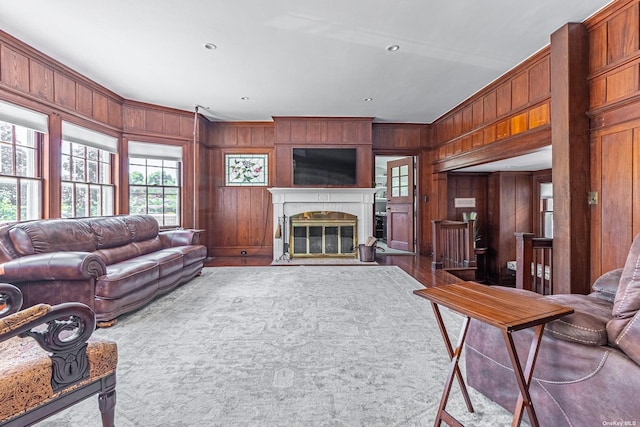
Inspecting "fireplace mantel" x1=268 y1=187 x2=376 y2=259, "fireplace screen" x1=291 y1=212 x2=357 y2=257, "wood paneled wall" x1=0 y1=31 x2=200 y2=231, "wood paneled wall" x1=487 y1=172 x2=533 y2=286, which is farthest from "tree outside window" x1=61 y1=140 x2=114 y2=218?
"wood paneled wall" x1=487 y1=172 x2=533 y2=286

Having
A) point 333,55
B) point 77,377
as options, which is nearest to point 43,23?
point 333,55

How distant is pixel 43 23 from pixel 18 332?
321 centimetres

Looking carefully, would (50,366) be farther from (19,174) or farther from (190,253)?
(19,174)

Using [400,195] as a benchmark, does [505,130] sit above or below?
above

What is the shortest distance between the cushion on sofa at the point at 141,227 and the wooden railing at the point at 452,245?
442cm

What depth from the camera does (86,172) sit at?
4.07m

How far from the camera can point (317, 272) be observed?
434 centimetres

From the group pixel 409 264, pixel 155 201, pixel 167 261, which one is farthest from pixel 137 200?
pixel 409 264

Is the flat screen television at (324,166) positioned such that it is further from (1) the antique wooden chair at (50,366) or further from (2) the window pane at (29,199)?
(1) the antique wooden chair at (50,366)

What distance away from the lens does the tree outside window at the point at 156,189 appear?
4.84 metres

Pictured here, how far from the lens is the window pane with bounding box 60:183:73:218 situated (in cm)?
367

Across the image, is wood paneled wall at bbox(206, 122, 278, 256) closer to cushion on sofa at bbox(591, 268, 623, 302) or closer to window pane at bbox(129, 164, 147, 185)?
window pane at bbox(129, 164, 147, 185)

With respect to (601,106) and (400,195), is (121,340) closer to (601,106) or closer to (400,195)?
(601,106)

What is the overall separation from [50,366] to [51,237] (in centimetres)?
221
